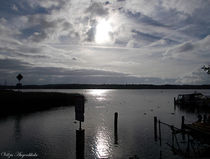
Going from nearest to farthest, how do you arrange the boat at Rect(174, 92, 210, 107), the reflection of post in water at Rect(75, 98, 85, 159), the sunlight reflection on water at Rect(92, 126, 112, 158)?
the reflection of post in water at Rect(75, 98, 85, 159) → the sunlight reflection on water at Rect(92, 126, 112, 158) → the boat at Rect(174, 92, 210, 107)

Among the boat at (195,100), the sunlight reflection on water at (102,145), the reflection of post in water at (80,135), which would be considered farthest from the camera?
the boat at (195,100)

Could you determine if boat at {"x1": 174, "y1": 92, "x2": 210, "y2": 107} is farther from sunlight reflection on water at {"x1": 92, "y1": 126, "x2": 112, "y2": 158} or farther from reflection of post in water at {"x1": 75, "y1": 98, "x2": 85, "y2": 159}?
reflection of post in water at {"x1": 75, "y1": 98, "x2": 85, "y2": 159}

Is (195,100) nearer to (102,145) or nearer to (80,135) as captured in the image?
(102,145)

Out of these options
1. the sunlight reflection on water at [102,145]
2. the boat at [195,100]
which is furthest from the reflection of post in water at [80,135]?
the boat at [195,100]

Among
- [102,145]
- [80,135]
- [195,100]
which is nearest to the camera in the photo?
[80,135]

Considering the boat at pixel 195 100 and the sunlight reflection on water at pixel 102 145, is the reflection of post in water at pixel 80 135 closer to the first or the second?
the sunlight reflection on water at pixel 102 145

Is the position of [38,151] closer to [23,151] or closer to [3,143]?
[23,151]

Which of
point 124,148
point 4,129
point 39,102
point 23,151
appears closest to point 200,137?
point 124,148

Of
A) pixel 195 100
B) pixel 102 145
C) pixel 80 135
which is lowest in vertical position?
pixel 102 145

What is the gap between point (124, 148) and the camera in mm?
19656

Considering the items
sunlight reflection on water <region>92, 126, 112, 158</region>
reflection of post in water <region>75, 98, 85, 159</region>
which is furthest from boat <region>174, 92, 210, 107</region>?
reflection of post in water <region>75, 98, 85, 159</region>

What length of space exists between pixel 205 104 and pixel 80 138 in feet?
199

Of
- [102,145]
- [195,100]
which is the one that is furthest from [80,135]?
[195,100]

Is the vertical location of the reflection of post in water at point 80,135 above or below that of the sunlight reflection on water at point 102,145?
above
